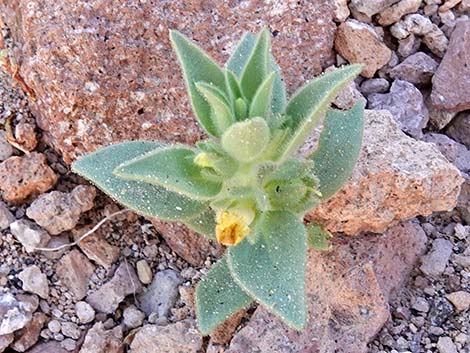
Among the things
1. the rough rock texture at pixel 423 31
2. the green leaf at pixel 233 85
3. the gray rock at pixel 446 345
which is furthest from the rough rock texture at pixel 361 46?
the gray rock at pixel 446 345

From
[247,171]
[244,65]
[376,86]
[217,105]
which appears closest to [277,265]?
[247,171]

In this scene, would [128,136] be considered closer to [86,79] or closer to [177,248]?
[86,79]

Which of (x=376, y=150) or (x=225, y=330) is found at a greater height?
(x=376, y=150)

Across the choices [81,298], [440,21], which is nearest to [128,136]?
[81,298]

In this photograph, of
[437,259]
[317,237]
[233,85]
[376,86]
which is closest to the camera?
[233,85]

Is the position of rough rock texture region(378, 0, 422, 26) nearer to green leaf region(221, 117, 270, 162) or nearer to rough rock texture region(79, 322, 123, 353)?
green leaf region(221, 117, 270, 162)

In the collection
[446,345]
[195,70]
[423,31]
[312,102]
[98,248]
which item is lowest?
[446,345]

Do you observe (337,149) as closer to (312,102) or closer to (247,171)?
(312,102)
